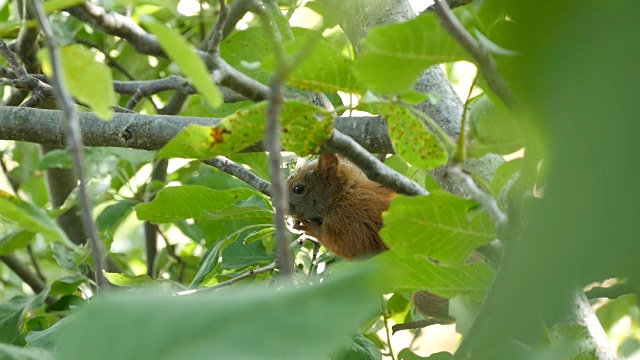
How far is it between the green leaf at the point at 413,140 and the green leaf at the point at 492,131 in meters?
0.05

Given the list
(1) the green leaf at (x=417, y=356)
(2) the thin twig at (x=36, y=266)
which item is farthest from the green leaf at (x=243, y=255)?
(2) the thin twig at (x=36, y=266)

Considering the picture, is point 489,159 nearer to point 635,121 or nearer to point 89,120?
point 89,120

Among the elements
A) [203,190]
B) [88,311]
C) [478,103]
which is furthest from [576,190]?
[203,190]

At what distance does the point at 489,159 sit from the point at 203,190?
693 mm

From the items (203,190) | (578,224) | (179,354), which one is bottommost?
(203,190)

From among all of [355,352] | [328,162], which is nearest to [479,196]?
[355,352]

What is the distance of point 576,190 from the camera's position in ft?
1.05

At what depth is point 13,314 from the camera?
6.53ft

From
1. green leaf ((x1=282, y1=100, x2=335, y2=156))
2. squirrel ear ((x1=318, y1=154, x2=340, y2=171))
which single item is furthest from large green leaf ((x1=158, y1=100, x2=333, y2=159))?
squirrel ear ((x1=318, y1=154, x2=340, y2=171))

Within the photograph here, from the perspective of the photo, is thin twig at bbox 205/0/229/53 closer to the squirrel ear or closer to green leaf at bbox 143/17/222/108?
green leaf at bbox 143/17/222/108

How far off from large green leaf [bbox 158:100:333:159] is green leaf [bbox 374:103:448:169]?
0.08m

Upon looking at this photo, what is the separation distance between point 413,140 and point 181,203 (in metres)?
0.98

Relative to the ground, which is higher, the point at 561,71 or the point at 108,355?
the point at 561,71

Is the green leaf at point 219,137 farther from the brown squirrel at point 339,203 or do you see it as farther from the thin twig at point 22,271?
the thin twig at point 22,271
